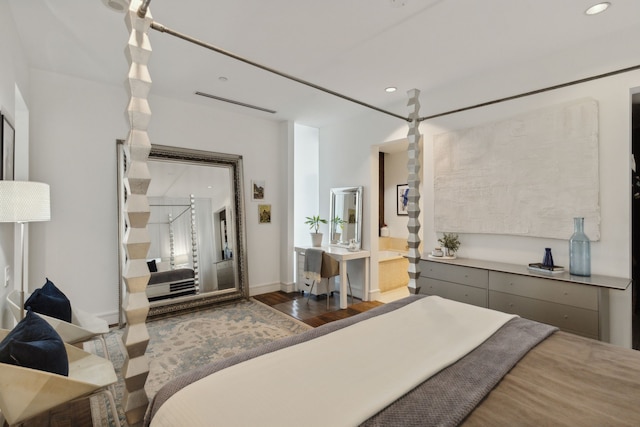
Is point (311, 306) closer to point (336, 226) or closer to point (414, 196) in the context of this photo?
point (336, 226)

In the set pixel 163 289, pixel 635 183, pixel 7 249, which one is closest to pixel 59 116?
pixel 7 249

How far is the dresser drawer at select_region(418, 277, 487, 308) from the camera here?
9.38 ft

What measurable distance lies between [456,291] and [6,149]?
3924mm

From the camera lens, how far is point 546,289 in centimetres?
245

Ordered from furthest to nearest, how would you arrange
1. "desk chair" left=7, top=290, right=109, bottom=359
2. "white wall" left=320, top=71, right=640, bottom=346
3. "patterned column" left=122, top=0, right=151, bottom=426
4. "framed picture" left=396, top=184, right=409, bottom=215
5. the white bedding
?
"framed picture" left=396, top=184, right=409, bottom=215
"white wall" left=320, top=71, right=640, bottom=346
"desk chair" left=7, top=290, right=109, bottom=359
"patterned column" left=122, top=0, right=151, bottom=426
the white bedding

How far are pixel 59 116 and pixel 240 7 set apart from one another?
251 centimetres

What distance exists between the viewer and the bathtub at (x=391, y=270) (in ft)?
15.5

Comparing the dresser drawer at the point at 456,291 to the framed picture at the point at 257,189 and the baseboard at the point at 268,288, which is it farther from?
the framed picture at the point at 257,189

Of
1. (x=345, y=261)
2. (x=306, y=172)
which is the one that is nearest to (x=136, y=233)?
(x=345, y=261)

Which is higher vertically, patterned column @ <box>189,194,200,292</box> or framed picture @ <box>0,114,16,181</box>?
framed picture @ <box>0,114,16,181</box>

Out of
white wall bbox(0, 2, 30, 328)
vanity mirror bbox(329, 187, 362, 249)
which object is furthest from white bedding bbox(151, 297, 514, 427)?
vanity mirror bbox(329, 187, 362, 249)

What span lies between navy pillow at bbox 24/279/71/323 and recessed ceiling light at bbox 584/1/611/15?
14.1 ft

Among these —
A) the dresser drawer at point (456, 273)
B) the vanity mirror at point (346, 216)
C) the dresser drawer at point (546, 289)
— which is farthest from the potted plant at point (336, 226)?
the dresser drawer at point (546, 289)

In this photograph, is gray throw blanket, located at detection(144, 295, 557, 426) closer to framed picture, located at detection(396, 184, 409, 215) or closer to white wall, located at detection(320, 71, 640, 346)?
white wall, located at detection(320, 71, 640, 346)
